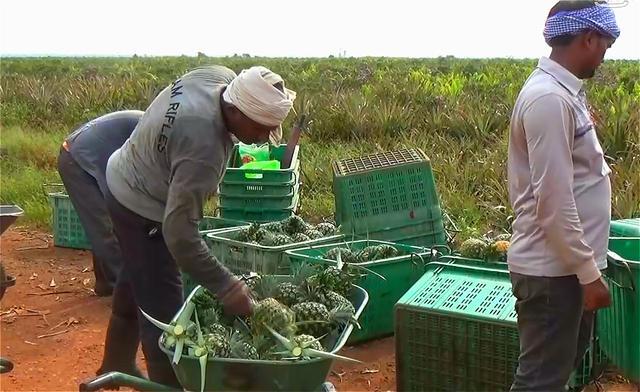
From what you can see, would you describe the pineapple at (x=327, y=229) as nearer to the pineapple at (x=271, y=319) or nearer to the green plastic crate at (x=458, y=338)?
the green plastic crate at (x=458, y=338)

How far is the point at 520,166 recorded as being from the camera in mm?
2922

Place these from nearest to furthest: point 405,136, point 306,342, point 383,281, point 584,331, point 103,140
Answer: point 306,342
point 584,331
point 383,281
point 103,140
point 405,136

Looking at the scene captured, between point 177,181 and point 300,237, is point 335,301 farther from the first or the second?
point 300,237

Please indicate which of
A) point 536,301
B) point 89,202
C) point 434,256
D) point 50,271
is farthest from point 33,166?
point 536,301

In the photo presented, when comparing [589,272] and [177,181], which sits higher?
[177,181]

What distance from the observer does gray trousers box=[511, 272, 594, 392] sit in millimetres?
2877

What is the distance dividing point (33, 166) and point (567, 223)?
10.2 metres

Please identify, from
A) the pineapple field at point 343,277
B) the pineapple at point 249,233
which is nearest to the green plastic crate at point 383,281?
the pineapple field at point 343,277

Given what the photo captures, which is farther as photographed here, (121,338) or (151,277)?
(121,338)

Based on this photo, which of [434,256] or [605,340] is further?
[434,256]

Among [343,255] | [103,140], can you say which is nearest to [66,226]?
[103,140]

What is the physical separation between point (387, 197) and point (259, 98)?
2400mm

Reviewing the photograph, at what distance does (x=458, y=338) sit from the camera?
376cm

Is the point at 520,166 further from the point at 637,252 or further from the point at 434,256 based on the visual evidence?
the point at 434,256
